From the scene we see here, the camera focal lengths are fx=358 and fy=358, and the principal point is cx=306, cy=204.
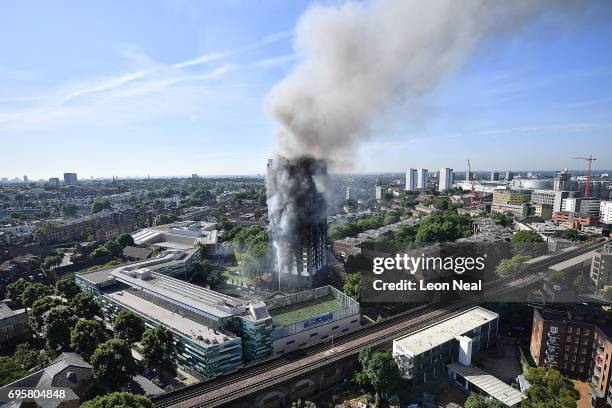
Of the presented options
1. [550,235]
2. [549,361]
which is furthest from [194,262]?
[550,235]

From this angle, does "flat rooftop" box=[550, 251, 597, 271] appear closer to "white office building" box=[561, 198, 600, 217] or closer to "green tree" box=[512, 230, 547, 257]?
"green tree" box=[512, 230, 547, 257]

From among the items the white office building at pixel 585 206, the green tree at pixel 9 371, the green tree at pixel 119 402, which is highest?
the white office building at pixel 585 206

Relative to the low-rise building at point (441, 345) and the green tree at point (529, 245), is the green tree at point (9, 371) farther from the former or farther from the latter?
the green tree at point (529, 245)

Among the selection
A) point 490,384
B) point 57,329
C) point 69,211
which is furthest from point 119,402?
point 69,211

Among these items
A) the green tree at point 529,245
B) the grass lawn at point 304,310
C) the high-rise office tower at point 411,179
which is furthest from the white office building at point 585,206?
the high-rise office tower at point 411,179

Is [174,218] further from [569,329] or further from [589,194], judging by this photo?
[589,194]

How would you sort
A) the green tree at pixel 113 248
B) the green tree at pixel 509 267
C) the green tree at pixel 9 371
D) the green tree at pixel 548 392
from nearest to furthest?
the green tree at pixel 548 392, the green tree at pixel 9 371, the green tree at pixel 509 267, the green tree at pixel 113 248
